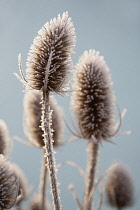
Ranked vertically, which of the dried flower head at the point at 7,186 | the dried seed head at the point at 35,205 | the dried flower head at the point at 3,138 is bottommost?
the dried seed head at the point at 35,205

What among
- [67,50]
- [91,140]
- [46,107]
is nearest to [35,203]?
[91,140]

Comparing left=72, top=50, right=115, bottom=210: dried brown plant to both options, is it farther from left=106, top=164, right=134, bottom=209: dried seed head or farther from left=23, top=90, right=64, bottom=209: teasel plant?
left=106, top=164, right=134, bottom=209: dried seed head

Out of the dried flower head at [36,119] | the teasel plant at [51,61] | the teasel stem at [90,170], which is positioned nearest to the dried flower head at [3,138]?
the dried flower head at [36,119]

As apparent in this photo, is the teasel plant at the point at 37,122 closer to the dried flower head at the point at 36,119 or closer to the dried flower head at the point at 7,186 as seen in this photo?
the dried flower head at the point at 36,119

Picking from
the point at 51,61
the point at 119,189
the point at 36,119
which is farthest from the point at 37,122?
the point at 119,189

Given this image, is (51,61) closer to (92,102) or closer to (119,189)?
(92,102)

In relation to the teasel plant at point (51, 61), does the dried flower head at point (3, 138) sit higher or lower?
lower

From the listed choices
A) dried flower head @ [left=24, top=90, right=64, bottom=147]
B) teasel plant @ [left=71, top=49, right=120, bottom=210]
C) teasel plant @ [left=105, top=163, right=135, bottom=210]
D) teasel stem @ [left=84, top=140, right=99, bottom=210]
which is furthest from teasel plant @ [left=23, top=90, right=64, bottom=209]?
teasel plant @ [left=105, top=163, right=135, bottom=210]
